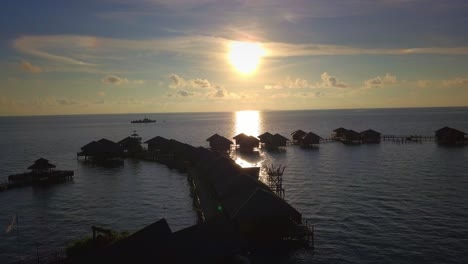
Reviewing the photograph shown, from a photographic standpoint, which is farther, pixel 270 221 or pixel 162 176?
pixel 162 176

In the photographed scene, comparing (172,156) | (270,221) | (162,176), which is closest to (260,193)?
(270,221)

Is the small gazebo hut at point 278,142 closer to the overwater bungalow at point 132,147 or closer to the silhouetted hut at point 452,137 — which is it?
the overwater bungalow at point 132,147

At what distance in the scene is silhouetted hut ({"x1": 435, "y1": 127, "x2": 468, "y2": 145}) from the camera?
92250mm

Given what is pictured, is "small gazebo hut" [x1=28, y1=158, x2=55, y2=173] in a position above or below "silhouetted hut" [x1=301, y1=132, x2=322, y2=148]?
below

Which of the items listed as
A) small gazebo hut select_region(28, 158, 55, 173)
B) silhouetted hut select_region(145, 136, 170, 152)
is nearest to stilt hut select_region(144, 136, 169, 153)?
A: silhouetted hut select_region(145, 136, 170, 152)

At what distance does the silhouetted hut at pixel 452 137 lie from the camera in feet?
303

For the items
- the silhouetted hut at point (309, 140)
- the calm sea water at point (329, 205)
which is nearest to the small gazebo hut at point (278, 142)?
the silhouetted hut at point (309, 140)

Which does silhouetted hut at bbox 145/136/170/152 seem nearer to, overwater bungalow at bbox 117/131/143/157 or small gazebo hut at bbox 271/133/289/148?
overwater bungalow at bbox 117/131/143/157

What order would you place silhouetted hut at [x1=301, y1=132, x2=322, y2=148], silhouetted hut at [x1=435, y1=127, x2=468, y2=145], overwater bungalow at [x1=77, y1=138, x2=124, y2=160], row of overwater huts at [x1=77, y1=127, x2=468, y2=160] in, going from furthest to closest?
silhouetted hut at [x1=301, y1=132, x2=322, y2=148] < silhouetted hut at [x1=435, y1=127, x2=468, y2=145] < row of overwater huts at [x1=77, y1=127, x2=468, y2=160] < overwater bungalow at [x1=77, y1=138, x2=124, y2=160]

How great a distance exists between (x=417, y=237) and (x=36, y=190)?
47.6m

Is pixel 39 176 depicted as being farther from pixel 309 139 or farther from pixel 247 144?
pixel 309 139

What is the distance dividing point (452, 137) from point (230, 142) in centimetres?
5202

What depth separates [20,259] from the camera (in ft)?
96.4

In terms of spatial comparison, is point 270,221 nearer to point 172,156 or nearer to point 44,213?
point 44,213
